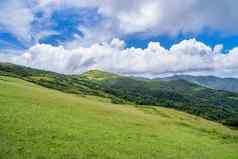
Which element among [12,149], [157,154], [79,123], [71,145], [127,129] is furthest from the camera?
[127,129]

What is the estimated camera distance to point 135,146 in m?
40.9

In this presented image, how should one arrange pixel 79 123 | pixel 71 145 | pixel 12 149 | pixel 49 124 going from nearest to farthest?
1. pixel 12 149
2. pixel 71 145
3. pixel 49 124
4. pixel 79 123

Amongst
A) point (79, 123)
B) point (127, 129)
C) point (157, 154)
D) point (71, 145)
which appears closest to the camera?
point (71, 145)

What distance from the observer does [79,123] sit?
164 ft

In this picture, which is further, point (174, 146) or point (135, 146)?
point (174, 146)

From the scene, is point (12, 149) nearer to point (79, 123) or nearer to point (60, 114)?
point (79, 123)

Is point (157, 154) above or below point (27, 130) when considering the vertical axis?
below

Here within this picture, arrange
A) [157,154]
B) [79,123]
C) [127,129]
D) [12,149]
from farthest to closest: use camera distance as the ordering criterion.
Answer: [127,129] < [79,123] < [157,154] < [12,149]

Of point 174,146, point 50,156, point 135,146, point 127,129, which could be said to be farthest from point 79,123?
point 50,156

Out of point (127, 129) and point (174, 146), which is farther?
point (127, 129)

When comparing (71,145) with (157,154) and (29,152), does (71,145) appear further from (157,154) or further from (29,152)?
(157,154)

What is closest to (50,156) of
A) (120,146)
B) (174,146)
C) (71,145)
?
(71,145)

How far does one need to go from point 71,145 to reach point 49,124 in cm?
995

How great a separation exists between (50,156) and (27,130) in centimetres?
932
